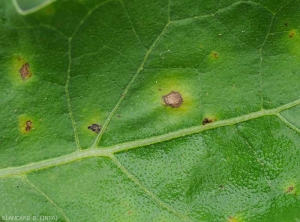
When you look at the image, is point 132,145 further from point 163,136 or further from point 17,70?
point 17,70

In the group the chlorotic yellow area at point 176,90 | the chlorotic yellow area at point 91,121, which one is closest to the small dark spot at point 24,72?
the chlorotic yellow area at point 91,121

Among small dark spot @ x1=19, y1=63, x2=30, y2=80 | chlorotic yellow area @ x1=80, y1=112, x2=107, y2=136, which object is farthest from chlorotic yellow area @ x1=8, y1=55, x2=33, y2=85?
chlorotic yellow area @ x1=80, y1=112, x2=107, y2=136

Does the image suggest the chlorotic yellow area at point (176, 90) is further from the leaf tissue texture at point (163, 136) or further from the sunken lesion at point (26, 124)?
the sunken lesion at point (26, 124)

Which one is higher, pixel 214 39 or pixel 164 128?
pixel 214 39

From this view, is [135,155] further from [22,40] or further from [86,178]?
[22,40]

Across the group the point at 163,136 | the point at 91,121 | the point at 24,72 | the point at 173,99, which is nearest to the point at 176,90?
the point at 173,99

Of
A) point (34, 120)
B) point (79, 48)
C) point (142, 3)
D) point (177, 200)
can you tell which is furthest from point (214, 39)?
point (34, 120)

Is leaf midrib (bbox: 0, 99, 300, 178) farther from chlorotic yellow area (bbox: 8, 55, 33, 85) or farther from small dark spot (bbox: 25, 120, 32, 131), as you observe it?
chlorotic yellow area (bbox: 8, 55, 33, 85)
